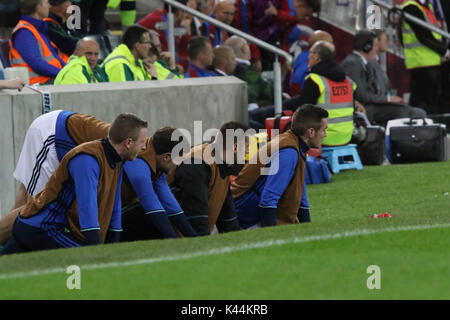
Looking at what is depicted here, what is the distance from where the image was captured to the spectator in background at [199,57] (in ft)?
50.8

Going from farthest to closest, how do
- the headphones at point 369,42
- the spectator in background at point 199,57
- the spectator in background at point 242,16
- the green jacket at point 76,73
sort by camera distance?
the spectator in background at point 242,16, the headphones at point 369,42, the spectator in background at point 199,57, the green jacket at point 76,73

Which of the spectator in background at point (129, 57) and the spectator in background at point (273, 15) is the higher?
the spectator in background at point (273, 15)

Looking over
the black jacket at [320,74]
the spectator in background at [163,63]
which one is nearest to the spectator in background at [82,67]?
the spectator in background at [163,63]

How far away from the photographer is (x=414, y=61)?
62.2ft

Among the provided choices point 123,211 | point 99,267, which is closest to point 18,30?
point 123,211

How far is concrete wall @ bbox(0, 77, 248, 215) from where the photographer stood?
468 inches

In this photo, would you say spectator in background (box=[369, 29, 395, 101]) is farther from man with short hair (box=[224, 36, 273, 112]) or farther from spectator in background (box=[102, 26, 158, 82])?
spectator in background (box=[102, 26, 158, 82])

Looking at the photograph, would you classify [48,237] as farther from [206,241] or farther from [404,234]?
[404,234]

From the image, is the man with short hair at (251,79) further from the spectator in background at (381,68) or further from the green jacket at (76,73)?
the green jacket at (76,73)

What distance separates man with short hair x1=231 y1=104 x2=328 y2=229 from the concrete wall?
237cm

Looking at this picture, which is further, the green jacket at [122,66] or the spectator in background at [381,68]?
the spectator in background at [381,68]

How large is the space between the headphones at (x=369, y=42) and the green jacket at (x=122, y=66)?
4473 mm
